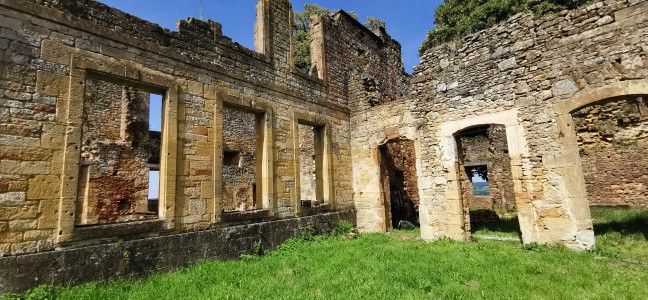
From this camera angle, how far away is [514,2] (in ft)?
63.9

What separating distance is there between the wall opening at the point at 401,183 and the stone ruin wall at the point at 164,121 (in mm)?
2217

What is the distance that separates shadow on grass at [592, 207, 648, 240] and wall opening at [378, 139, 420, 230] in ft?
16.9

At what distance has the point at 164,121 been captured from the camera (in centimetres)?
625

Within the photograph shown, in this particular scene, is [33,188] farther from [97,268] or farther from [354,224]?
[354,224]

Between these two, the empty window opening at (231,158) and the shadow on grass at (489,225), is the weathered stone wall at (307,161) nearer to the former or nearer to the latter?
the empty window opening at (231,158)

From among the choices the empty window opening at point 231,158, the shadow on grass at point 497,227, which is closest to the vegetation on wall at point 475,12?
the shadow on grass at point 497,227

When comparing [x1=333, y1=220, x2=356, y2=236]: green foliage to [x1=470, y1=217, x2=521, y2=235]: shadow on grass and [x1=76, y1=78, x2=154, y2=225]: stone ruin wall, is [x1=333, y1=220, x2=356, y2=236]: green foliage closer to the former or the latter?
[x1=470, y1=217, x2=521, y2=235]: shadow on grass

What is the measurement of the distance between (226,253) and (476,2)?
74.5ft

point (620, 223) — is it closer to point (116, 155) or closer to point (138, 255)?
point (138, 255)

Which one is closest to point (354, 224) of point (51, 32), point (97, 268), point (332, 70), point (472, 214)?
point (472, 214)

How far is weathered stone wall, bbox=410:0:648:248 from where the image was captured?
607cm

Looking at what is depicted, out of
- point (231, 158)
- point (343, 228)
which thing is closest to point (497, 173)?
point (343, 228)

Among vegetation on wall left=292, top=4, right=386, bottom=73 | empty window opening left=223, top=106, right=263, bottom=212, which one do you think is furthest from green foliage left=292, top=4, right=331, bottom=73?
empty window opening left=223, top=106, right=263, bottom=212

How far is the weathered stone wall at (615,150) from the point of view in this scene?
36.5 ft
